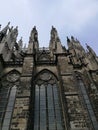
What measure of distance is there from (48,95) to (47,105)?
3.12 feet

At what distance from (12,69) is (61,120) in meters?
5.94

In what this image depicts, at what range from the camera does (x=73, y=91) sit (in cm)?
1068

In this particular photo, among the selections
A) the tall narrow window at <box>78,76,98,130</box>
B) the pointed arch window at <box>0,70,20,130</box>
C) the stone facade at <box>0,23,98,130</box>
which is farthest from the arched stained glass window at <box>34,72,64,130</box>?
the tall narrow window at <box>78,76,98,130</box>

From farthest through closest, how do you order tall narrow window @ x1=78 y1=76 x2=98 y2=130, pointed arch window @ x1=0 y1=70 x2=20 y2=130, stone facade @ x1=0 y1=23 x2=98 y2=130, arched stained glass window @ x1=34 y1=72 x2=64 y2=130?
tall narrow window @ x1=78 y1=76 x2=98 y2=130, pointed arch window @ x1=0 y1=70 x2=20 y2=130, arched stained glass window @ x1=34 y1=72 x2=64 y2=130, stone facade @ x1=0 y1=23 x2=98 y2=130

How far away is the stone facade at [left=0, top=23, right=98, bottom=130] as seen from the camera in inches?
364

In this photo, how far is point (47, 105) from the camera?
1091cm

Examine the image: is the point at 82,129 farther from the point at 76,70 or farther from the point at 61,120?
the point at 76,70

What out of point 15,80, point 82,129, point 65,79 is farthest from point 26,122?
point 15,80

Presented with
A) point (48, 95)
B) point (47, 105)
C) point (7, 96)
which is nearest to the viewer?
point (47, 105)

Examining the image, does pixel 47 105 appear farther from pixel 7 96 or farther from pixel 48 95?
pixel 7 96

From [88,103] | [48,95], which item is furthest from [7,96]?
[88,103]

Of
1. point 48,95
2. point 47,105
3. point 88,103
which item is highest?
point 48,95

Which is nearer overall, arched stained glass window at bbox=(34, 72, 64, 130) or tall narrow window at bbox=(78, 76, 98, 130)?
arched stained glass window at bbox=(34, 72, 64, 130)

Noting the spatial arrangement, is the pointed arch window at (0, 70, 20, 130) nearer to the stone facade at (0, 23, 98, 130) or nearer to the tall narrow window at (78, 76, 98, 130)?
the stone facade at (0, 23, 98, 130)
